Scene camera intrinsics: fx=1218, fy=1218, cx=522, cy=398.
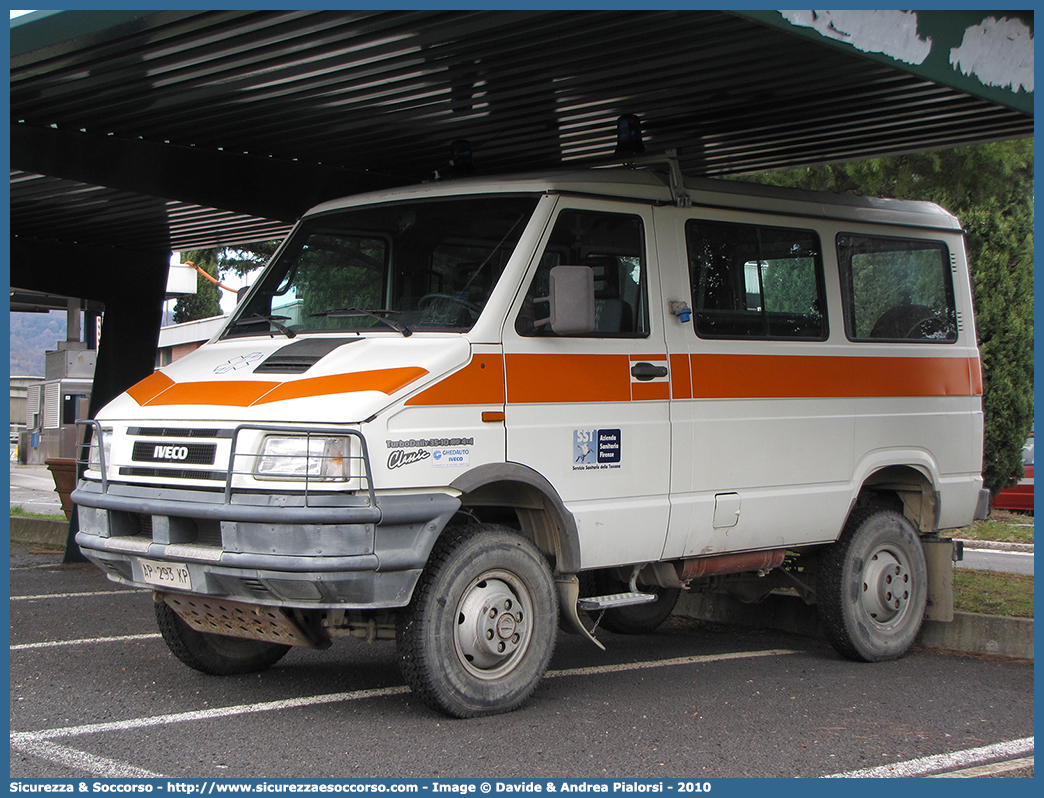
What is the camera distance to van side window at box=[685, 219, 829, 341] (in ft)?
23.5

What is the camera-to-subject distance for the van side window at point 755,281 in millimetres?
7156

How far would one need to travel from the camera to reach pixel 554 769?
5.24m

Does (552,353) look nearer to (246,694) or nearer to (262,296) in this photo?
(262,296)

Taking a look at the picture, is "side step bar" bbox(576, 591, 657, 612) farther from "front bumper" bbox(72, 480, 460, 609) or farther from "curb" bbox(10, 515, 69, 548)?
"curb" bbox(10, 515, 69, 548)

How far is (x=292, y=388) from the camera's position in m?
5.76

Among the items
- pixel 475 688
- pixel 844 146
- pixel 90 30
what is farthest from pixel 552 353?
pixel 844 146

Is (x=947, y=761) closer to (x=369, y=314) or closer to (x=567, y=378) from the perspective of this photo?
(x=567, y=378)

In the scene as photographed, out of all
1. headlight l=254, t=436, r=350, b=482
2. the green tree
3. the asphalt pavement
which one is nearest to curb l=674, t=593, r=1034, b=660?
the asphalt pavement

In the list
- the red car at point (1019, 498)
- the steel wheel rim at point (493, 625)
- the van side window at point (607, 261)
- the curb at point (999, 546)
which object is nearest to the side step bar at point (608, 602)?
the steel wheel rim at point (493, 625)

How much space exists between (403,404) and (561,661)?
2827 millimetres

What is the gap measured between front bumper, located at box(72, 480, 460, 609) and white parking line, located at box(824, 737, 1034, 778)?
7.03 feet

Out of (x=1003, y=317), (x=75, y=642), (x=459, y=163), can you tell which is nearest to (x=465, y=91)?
(x=459, y=163)

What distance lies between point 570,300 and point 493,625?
1.67 m

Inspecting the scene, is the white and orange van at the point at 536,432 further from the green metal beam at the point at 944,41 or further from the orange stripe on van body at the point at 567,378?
the green metal beam at the point at 944,41
